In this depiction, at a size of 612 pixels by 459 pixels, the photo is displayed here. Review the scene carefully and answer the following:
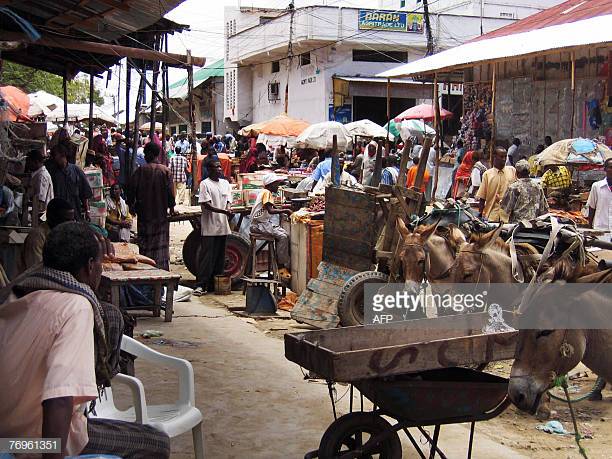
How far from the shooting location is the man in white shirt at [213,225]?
38.7 ft

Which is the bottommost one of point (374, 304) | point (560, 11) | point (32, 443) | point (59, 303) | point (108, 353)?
point (374, 304)

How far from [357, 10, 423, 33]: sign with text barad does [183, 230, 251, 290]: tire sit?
71.7 ft

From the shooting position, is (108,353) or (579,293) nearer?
(108,353)

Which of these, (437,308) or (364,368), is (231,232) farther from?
(364,368)

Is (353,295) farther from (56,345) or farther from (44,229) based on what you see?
(56,345)

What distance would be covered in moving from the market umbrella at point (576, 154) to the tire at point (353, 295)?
23.1 feet

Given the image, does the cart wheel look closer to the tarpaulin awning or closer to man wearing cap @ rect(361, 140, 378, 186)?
the tarpaulin awning

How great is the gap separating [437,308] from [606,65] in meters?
12.0

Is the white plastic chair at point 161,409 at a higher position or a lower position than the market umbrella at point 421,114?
lower

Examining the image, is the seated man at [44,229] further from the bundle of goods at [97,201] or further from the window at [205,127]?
the window at [205,127]

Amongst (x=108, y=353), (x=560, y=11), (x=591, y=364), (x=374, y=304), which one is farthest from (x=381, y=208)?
(x=560, y=11)

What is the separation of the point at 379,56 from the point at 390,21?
67.3 inches

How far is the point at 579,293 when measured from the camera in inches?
166

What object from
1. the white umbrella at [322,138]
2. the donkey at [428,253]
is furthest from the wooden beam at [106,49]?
the white umbrella at [322,138]
